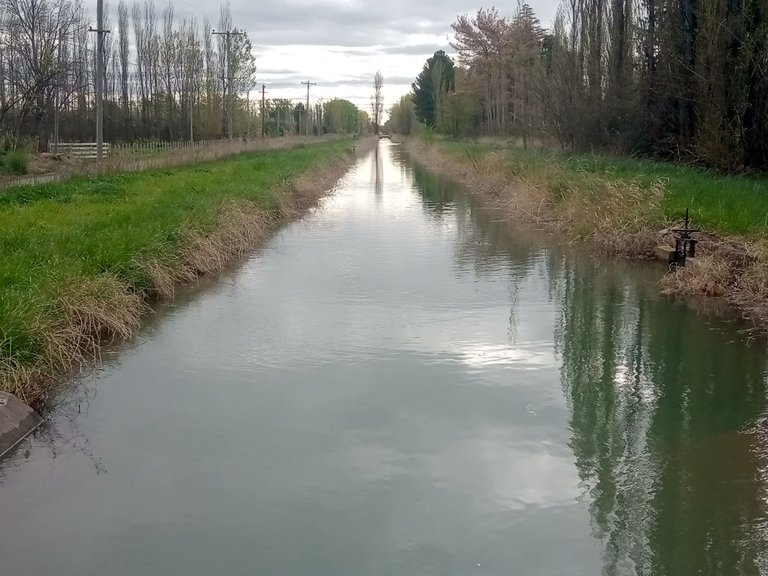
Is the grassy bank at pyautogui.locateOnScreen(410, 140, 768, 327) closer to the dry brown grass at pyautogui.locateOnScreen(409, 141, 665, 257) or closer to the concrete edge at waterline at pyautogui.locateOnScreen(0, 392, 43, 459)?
the dry brown grass at pyautogui.locateOnScreen(409, 141, 665, 257)

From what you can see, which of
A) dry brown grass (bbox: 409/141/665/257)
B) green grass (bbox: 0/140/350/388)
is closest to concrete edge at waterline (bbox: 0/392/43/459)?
green grass (bbox: 0/140/350/388)

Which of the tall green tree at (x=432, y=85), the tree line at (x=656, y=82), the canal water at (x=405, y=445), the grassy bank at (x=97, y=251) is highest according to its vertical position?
the tall green tree at (x=432, y=85)

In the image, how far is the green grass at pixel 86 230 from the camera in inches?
271

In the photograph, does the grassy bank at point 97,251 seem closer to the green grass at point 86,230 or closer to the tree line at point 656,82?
the green grass at point 86,230

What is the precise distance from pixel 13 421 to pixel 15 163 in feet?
56.5

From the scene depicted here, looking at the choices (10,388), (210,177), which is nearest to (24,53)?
(210,177)

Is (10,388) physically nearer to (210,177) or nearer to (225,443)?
(225,443)

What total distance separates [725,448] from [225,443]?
3.46m

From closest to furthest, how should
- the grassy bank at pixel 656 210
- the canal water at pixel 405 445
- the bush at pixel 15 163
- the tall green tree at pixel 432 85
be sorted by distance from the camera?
1. the canal water at pixel 405 445
2. the grassy bank at pixel 656 210
3. the bush at pixel 15 163
4. the tall green tree at pixel 432 85

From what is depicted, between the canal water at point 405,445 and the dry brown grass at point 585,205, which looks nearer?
the canal water at point 405,445

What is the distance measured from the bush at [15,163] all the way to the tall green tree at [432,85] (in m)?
43.7

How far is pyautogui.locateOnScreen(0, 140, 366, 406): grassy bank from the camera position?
266 inches

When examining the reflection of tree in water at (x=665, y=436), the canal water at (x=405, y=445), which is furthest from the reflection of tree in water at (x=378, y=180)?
the reflection of tree in water at (x=665, y=436)

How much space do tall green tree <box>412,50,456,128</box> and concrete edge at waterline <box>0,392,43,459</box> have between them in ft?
190
